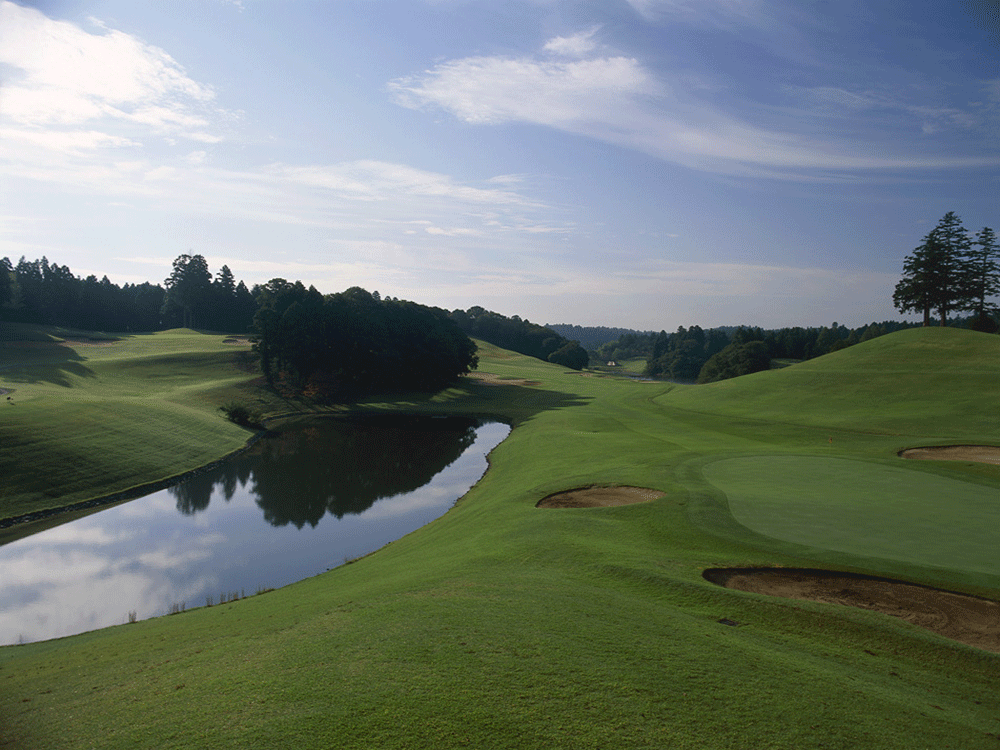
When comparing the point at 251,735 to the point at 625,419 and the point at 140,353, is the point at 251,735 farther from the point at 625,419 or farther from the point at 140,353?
the point at 140,353

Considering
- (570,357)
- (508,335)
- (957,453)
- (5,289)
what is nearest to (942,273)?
(957,453)

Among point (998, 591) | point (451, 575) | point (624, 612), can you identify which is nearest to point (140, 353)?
point (451, 575)

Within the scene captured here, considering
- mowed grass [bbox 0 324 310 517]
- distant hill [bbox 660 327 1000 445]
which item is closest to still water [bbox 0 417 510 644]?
mowed grass [bbox 0 324 310 517]

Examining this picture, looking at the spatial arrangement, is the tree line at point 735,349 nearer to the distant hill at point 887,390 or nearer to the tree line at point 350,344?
the distant hill at point 887,390

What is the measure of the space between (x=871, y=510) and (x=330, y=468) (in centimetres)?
3158

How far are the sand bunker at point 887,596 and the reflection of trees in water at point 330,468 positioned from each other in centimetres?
2094

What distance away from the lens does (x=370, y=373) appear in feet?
240

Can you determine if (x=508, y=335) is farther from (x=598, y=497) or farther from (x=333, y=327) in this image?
(x=598, y=497)

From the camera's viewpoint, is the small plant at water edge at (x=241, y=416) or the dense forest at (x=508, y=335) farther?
the dense forest at (x=508, y=335)

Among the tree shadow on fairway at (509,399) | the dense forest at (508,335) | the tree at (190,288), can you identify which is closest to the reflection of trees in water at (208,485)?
the tree shadow on fairway at (509,399)

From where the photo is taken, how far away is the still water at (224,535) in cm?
1845

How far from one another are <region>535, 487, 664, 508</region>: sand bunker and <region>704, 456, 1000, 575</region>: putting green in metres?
3.10

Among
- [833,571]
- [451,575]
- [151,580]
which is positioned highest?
[833,571]

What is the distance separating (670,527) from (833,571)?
189 inches
